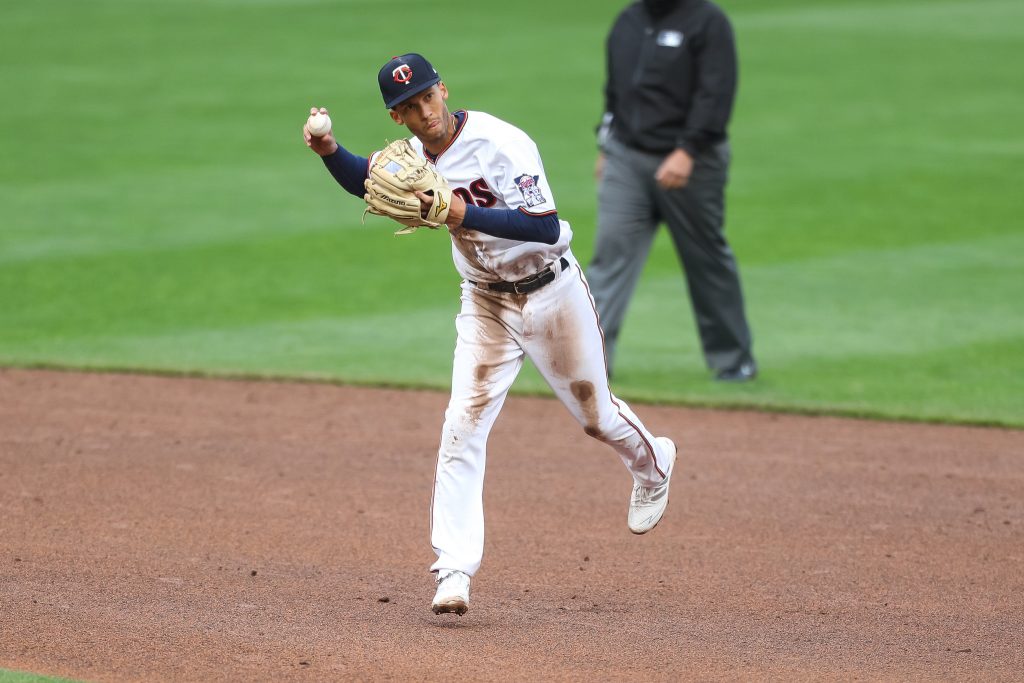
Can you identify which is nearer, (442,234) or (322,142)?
(322,142)

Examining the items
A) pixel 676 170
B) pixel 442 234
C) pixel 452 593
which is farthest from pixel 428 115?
A: pixel 442 234

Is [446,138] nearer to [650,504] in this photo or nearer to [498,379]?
[498,379]

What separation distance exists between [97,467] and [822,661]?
12.0 feet

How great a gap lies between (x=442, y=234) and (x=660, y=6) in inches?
185

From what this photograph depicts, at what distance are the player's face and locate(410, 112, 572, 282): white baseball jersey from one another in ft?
0.18

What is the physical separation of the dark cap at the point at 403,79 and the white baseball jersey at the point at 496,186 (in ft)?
0.82

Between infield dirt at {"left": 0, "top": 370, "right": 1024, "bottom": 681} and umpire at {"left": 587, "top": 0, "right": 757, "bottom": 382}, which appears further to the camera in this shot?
umpire at {"left": 587, "top": 0, "right": 757, "bottom": 382}

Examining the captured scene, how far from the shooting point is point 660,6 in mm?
8164

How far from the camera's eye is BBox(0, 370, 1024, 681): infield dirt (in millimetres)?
4598

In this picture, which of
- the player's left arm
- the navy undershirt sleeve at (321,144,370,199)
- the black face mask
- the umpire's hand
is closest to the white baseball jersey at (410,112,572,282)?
the player's left arm

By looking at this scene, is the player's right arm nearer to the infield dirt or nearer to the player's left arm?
the player's left arm

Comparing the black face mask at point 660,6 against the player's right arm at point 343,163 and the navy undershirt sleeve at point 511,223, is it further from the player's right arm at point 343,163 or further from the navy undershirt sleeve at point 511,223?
the navy undershirt sleeve at point 511,223

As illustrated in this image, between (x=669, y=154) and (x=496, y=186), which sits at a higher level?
(x=496, y=186)

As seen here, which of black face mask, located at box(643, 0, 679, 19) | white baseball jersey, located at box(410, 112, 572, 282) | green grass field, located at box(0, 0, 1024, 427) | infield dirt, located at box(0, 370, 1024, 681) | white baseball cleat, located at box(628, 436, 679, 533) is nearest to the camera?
infield dirt, located at box(0, 370, 1024, 681)
